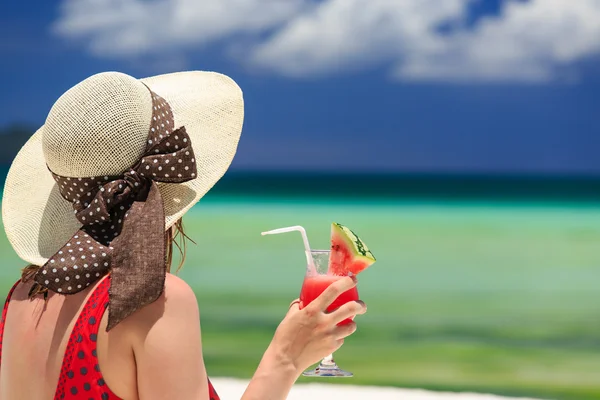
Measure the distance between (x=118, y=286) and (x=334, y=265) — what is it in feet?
2.38

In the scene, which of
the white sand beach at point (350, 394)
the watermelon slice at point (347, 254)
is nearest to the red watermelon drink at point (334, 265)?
the watermelon slice at point (347, 254)

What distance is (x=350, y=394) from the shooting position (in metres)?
4.10

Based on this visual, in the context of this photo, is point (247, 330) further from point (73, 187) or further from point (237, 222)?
point (237, 222)

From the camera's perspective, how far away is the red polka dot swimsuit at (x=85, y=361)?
4.75ft

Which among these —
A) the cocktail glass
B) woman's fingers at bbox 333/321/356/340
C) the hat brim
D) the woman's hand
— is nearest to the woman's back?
the hat brim

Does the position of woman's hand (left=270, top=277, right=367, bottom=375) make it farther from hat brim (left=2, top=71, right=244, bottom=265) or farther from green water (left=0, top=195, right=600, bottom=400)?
green water (left=0, top=195, right=600, bottom=400)

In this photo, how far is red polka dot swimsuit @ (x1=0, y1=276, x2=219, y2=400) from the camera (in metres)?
1.45

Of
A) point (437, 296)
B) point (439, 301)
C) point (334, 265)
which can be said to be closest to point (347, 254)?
point (334, 265)

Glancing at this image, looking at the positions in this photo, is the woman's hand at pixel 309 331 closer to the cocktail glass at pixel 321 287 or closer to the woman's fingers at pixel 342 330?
the woman's fingers at pixel 342 330

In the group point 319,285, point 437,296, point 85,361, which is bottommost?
point 85,361

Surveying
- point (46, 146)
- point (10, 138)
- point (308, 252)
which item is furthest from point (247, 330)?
point (10, 138)

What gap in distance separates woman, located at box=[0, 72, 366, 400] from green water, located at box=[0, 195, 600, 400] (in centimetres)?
429

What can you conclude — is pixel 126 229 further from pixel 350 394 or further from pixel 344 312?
pixel 350 394

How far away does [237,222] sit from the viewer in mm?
19891
